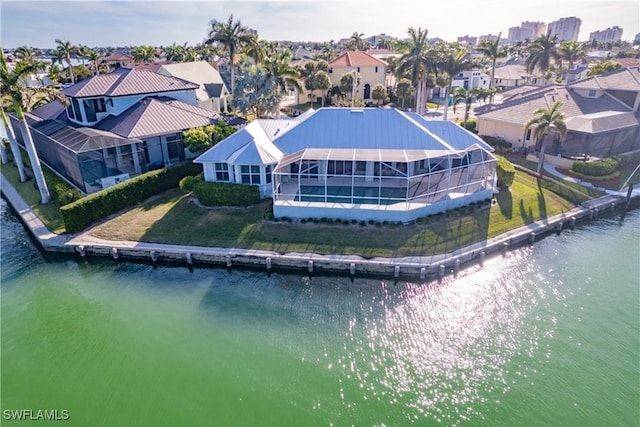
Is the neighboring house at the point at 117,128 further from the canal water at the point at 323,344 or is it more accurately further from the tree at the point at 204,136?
the canal water at the point at 323,344

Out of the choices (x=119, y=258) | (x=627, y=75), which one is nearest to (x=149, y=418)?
(x=119, y=258)

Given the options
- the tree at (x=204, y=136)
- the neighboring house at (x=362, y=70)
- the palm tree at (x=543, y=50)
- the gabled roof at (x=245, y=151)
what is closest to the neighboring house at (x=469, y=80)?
the palm tree at (x=543, y=50)

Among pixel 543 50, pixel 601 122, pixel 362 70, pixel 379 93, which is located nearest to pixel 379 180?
pixel 601 122

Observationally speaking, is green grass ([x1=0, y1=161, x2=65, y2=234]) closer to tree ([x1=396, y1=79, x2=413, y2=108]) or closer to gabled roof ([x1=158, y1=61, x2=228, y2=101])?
gabled roof ([x1=158, y1=61, x2=228, y2=101])

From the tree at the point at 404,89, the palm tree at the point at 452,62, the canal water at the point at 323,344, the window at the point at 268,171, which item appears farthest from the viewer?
the tree at the point at 404,89

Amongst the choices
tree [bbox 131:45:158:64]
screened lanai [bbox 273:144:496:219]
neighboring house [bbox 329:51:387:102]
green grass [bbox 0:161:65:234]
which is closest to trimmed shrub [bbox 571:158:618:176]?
screened lanai [bbox 273:144:496:219]

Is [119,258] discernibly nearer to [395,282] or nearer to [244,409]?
[244,409]
